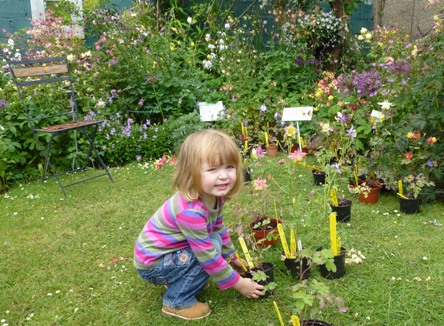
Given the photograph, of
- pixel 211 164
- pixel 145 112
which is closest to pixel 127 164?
pixel 145 112

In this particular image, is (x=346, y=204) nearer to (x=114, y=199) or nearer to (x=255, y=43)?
(x=114, y=199)

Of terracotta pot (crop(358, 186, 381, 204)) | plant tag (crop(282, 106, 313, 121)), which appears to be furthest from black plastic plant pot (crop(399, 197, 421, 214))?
plant tag (crop(282, 106, 313, 121))

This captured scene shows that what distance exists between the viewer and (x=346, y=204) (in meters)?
3.36

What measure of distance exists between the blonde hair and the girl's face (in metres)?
0.02

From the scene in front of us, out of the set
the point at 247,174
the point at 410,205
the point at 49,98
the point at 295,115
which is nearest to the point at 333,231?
the point at 410,205

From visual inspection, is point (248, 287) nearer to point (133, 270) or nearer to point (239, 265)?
point (239, 265)

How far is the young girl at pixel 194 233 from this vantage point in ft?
7.13

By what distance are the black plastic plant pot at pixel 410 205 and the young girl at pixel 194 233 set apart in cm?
161

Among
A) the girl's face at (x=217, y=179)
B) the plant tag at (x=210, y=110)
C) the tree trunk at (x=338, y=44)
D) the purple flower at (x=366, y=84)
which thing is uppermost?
the tree trunk at (x=338, y=44)

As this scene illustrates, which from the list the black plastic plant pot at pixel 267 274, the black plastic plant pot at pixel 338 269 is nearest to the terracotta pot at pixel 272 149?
the black plastic plant pot at pixel 338 269

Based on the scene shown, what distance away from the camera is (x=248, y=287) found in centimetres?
234

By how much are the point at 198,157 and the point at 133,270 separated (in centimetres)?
107

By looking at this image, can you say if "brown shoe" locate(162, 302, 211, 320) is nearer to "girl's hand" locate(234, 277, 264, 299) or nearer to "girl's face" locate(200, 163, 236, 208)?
"girl's hand" locate(234, 277, 264, 299)

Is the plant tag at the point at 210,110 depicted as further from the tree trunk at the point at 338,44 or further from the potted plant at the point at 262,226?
the potted plant at the point at 262,226
